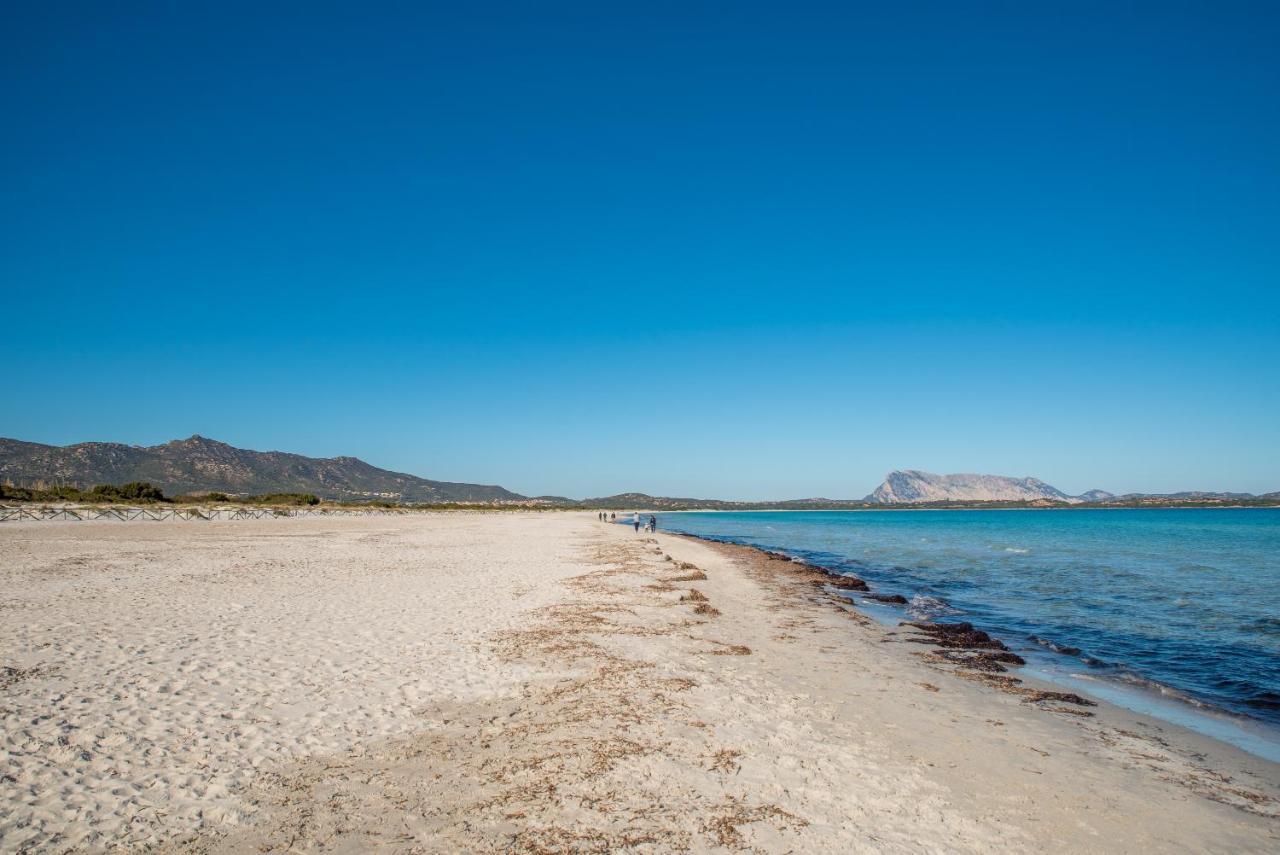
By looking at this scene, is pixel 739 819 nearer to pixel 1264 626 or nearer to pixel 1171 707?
pixel 1171 707

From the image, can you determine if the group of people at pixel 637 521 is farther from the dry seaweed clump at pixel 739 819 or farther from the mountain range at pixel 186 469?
the mountain range at pixel 186 469

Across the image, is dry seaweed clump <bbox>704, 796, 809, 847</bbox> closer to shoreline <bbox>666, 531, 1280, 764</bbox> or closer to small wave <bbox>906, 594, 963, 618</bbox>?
shoreline <bbox>666, 531, 1280, 764</bbox>

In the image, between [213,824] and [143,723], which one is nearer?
[213,824]

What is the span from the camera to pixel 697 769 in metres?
6.68

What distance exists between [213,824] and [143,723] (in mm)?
2954

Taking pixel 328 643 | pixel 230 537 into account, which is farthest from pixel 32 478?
pixel 328 643

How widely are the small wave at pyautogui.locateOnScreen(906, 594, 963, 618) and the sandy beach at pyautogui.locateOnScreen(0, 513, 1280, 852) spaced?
18.6ft

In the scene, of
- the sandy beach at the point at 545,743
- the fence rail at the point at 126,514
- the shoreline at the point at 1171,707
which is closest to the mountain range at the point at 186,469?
the fence rail at the point at 126,514

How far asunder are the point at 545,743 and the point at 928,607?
17.9 m

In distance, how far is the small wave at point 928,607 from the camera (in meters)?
20.0

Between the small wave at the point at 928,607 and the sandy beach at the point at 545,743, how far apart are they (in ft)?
18.6

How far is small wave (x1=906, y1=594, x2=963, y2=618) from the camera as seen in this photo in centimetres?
2005

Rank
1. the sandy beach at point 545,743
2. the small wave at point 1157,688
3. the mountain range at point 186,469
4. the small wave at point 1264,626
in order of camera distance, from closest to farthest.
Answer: the sandy beach at point 545,743, the small wave at point 1157,688, the small wave at point 1264,626, the mountain range at point 186,469

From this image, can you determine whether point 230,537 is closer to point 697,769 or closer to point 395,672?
point 395,672
